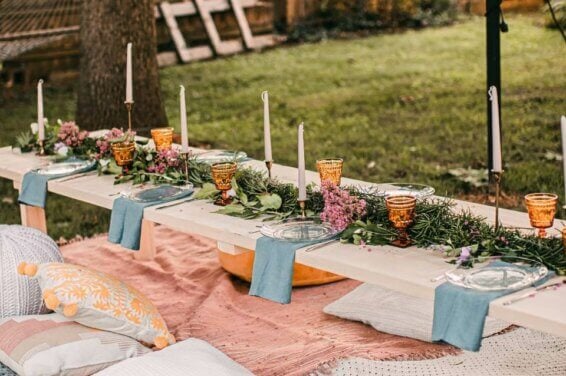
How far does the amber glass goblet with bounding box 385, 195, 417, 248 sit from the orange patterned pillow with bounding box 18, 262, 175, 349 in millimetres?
1036

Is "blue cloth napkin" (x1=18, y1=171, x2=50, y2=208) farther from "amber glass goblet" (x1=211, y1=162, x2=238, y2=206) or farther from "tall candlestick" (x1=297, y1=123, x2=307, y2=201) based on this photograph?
"tall candlestick" (x1=297, y1=123, x2=307, y2=201)

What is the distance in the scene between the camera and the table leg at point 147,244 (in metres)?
5.11

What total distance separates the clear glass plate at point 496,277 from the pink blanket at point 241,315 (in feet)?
3.11

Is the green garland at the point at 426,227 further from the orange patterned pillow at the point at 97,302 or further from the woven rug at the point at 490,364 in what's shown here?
the woven rug at the point at 490,364

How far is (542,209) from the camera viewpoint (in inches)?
116

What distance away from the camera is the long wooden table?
262 centimetres

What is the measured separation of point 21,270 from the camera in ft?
11.9

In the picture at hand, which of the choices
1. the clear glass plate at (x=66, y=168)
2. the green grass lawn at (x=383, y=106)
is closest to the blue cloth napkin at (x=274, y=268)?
the clear glass plate at (x=66, y=168)

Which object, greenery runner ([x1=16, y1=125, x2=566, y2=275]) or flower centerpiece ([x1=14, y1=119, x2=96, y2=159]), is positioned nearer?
greenery runner ([x1=16, y1=125, x2=566, y2=275])

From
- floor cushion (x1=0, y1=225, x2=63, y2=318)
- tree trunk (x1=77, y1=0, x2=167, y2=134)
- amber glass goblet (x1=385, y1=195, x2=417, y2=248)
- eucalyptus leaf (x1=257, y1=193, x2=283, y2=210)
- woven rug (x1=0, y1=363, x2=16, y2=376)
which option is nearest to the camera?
amber glass goblet (x1=385, y1=195, x2=417, y2=248)

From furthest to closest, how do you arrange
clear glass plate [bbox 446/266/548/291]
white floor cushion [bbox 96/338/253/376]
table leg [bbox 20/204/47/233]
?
table leg [bbox 20/204/47/233]
white floor cushion [bbox 96/338/253/376]
clear glass plate [bbox 446/266/548/291]

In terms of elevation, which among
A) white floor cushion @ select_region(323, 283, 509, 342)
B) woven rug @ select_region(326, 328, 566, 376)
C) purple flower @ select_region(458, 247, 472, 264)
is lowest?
woven rug @ select_region(326, 328, 566, 376)

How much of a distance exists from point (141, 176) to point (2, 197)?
2.77m

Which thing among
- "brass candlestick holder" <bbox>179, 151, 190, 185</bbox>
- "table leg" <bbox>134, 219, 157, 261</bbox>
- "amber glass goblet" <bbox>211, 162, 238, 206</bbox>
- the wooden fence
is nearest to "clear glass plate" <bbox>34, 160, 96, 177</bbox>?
"brass candlestick holder" <bbox>179, 151, 190, 185</bbox>
